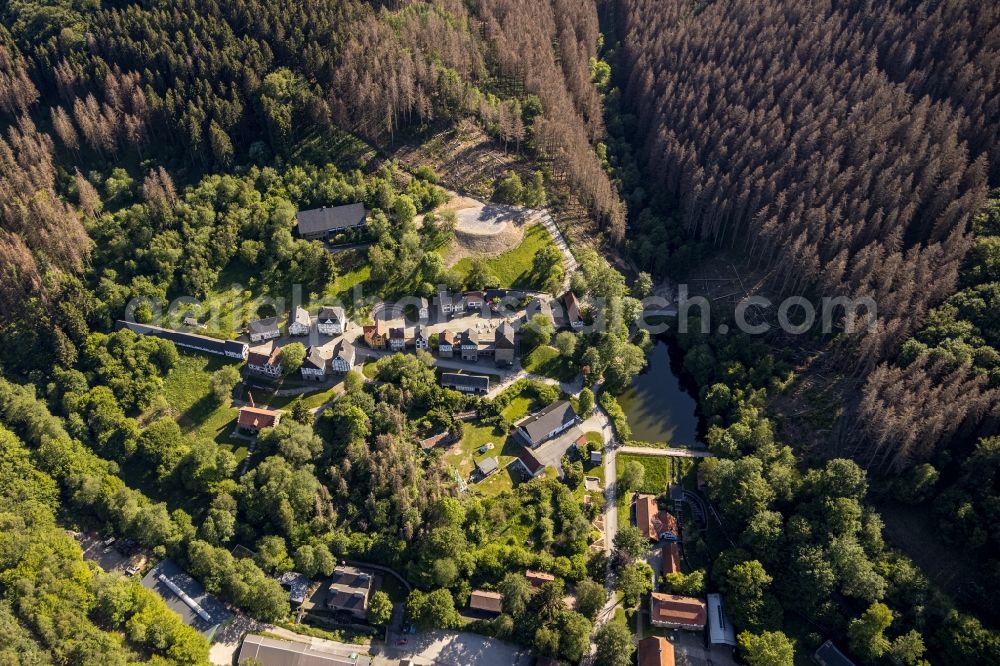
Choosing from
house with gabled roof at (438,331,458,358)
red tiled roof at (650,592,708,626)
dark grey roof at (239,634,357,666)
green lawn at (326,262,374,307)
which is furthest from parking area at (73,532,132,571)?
red tiled roof at (650,592,708,626)

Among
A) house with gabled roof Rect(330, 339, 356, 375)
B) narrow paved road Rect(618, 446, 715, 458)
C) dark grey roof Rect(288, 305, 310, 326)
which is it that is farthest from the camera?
dark grey roof Rect(288, 305, 310, 326)

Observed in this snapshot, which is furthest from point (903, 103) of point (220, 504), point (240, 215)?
point (220, 504)

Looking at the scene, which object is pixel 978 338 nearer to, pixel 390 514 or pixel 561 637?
pixel 561 637

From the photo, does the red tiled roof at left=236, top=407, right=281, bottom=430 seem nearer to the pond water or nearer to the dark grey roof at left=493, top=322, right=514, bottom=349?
the dark grey roof at left=493, top=322, right=514, bottom=349

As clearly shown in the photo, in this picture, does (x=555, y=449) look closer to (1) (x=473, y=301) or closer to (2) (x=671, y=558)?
(2) (x=671, y=558)

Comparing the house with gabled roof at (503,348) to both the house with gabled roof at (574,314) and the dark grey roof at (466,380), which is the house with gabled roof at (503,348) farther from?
the house with gabled roof at (574,314)

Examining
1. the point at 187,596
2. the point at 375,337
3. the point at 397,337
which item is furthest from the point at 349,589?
the point at 375,337

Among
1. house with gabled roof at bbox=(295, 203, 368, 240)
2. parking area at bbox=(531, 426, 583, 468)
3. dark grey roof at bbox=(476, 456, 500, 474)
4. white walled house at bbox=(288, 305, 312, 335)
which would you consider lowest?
parking area at bbox=(531, 426, 583, 468)

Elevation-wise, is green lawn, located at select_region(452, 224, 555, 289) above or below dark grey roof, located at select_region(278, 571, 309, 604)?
above
